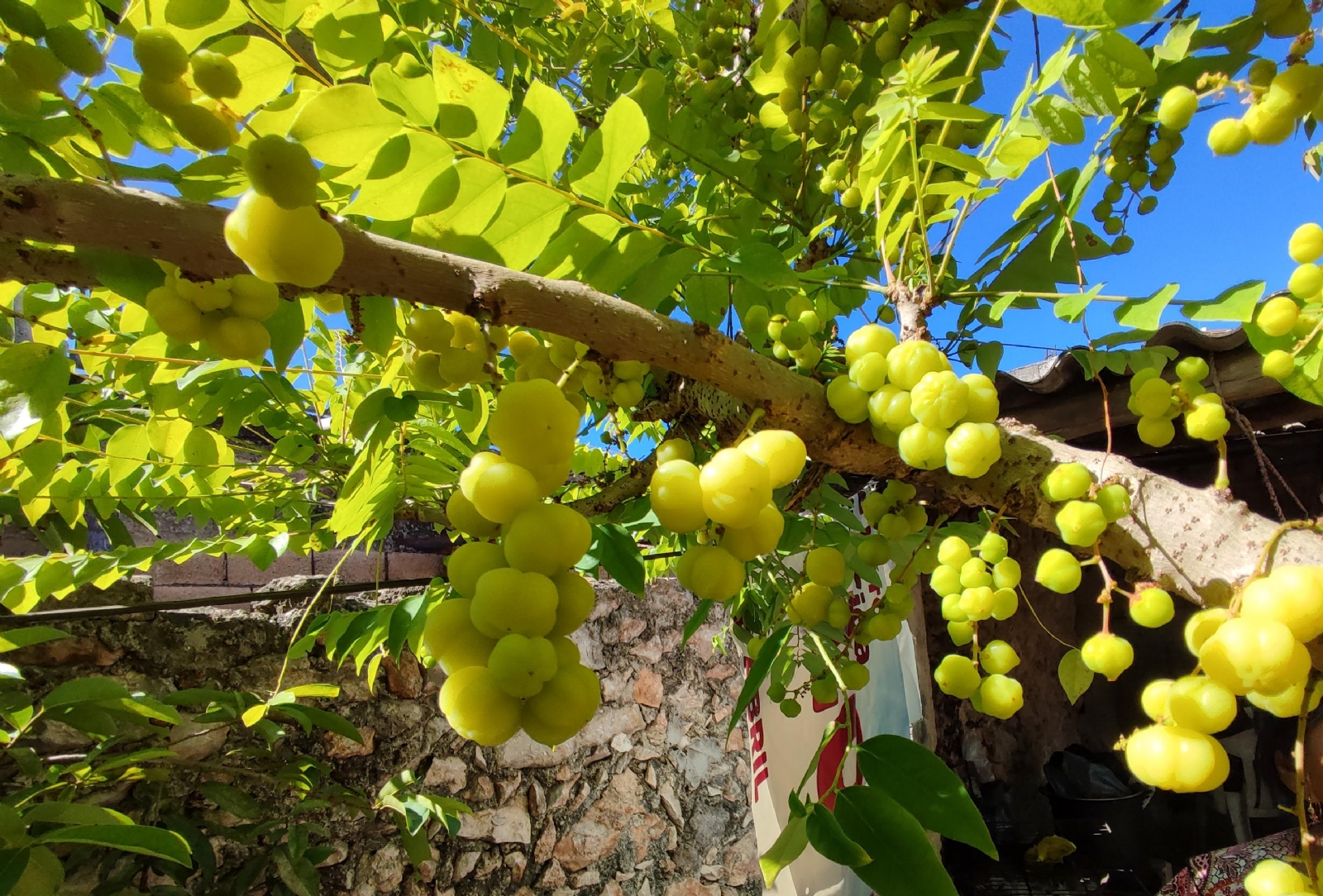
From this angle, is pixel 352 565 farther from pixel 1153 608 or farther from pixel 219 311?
pixel 1153 608

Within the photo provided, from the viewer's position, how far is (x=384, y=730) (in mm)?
2662

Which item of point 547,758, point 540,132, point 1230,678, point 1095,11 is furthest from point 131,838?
point 547,758

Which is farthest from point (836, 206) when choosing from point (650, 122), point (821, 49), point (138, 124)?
point (138, 124)

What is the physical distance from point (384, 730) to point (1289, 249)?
298 centimetres

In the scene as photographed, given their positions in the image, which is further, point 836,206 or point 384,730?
point 384,730

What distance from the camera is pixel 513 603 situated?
1.54 feet

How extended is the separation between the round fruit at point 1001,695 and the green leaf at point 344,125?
0.92m

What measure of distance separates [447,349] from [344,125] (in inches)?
8.7

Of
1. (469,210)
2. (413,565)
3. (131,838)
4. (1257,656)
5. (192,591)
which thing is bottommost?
(131,838)

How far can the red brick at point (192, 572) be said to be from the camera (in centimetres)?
254

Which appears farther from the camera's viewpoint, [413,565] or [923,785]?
[413,565]

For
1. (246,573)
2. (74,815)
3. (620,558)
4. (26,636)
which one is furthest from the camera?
(246,573)

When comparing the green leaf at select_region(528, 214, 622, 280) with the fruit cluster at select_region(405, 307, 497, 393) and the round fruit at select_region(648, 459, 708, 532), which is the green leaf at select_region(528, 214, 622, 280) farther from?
the round fruit at select_region(648, 459, 708, 532)

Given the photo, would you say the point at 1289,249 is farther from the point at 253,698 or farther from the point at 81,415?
the point at 253,698
